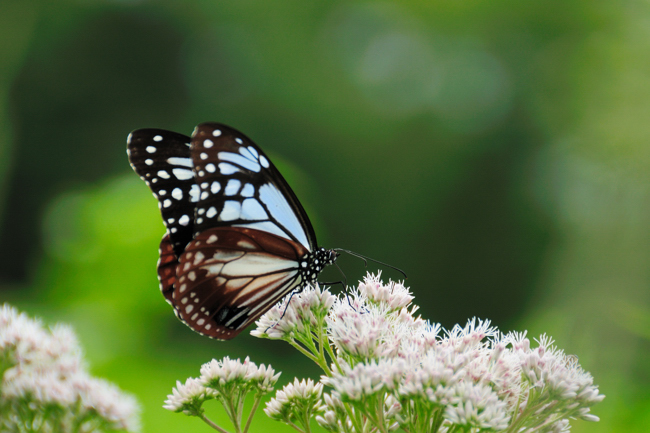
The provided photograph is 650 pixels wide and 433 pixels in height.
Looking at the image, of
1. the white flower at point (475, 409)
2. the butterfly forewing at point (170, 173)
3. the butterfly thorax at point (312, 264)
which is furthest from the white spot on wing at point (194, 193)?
the white flower at point (475, 409)

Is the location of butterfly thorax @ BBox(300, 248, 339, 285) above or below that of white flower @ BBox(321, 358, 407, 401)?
above

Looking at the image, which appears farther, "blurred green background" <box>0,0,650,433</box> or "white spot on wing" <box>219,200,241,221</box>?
"blurred green background" <box>0,0,650,433</box>

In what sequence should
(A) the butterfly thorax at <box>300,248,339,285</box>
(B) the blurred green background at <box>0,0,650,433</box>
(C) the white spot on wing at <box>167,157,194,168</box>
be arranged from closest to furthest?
(C) the white spot on wing at <box>167,157,194,168</box> → (A) the butterfly thorax at <box>300,248,339,285</box> → (B) the blurred green background at <box>0,0,650,433</box>

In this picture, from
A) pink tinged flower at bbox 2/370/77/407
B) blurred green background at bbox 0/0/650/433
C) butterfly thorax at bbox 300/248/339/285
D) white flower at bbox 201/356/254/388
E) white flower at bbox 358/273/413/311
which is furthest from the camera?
blurred green background at bbox 0/0/650/433

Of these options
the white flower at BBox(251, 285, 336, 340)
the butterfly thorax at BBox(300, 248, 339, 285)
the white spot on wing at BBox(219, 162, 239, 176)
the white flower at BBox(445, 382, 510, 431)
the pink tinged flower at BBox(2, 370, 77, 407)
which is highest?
the white spot on wing at BBox(219, 162, 239, 176)

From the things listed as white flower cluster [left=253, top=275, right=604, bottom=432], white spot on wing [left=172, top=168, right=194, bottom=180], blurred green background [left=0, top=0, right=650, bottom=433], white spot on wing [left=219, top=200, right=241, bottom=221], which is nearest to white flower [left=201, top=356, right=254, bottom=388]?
white flower cluster [left=253, top=275, right=604, bottom=432]

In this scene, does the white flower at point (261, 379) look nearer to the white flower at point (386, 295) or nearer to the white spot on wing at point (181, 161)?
the white flower at point (386, 295)

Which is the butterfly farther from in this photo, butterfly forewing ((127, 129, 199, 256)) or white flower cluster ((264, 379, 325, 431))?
white flower cluster ((264, 379, 325, 431))

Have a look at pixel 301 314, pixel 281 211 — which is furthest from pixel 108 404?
pixel 281 211
